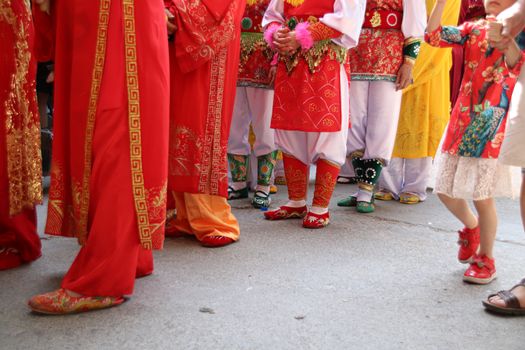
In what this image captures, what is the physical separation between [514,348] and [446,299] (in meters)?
0.43

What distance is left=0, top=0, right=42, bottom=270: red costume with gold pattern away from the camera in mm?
2373

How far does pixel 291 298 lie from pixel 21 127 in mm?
1266

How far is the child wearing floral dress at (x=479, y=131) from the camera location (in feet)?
7.76

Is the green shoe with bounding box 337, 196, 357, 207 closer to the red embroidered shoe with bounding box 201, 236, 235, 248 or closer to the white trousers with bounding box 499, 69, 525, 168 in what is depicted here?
the red embroidered shoe with bounding box 201, 236, 235, 248

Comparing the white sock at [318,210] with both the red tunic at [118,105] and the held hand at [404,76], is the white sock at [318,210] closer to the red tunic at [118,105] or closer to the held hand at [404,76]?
the held hand at [404,76]

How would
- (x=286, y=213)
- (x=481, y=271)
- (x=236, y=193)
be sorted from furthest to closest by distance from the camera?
(x=236, y=193) < (x=286, y=213) < (x=481, y=271)

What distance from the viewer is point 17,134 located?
7.99ft

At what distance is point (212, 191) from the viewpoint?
288 cm

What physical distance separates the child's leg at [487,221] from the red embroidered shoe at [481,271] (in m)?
0.05

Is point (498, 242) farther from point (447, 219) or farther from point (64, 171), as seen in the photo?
point (64, 171)

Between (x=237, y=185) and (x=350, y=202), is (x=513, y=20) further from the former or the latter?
(x=237, y=185)

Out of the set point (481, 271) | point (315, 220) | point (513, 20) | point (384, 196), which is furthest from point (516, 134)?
point (384, 196)

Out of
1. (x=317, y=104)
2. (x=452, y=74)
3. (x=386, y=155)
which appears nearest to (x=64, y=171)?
(x=317, y=104)

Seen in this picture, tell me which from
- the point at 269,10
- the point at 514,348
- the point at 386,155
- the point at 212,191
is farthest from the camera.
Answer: the point at 386,155
